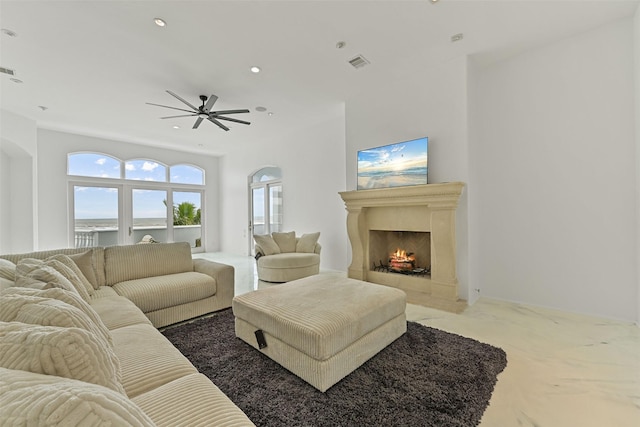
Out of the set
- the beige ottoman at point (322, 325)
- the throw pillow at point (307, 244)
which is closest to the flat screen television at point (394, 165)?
the throw pillow at point (307, 244)

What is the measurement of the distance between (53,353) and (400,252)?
396cm

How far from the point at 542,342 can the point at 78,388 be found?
315 centimetres

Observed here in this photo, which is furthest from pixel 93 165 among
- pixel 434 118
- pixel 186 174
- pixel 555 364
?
pixel 555 364

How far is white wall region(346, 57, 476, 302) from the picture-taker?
3.38 metres

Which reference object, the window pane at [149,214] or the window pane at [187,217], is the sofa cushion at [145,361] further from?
the window pane at [187,217]

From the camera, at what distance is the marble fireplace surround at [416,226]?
327cm

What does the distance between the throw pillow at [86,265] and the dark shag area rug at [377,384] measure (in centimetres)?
95

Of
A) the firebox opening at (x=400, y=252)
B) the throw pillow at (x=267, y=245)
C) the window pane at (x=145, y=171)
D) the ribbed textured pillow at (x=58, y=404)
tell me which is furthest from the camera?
the window pane at (x=145, y=171)

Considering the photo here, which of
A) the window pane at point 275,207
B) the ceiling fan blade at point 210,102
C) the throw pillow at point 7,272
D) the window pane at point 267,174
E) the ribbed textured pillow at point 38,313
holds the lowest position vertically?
the throw pillow at point 7,272

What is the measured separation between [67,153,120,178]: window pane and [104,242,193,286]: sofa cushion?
513 cm

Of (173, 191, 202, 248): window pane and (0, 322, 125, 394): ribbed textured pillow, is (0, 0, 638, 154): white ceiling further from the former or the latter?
(173, 191, 202, 248): window pane

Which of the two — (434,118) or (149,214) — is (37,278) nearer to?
(434,118)

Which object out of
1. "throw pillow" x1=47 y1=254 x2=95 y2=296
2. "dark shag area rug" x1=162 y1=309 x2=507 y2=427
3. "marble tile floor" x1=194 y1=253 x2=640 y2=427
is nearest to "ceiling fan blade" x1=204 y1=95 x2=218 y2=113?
"throw pillow" x1=47 y1=254 x2=95 y2=296

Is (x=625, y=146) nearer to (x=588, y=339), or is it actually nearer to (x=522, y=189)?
(x=522, y=189)
